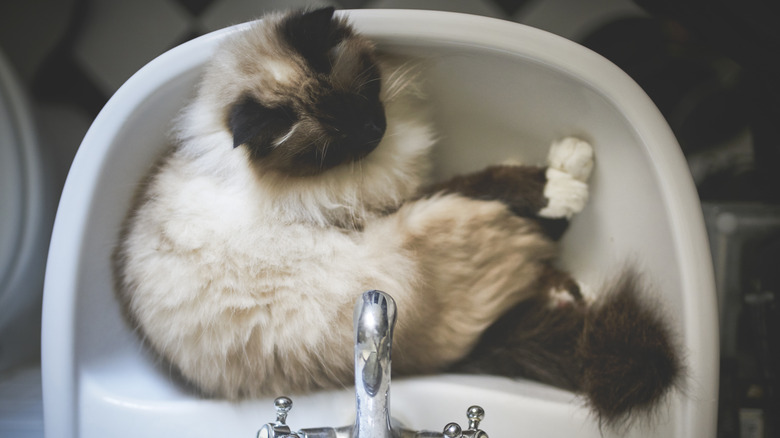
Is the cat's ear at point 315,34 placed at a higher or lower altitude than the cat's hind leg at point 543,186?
higher

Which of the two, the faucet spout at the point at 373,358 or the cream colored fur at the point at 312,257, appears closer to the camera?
the faucet spout at the point at 373,358

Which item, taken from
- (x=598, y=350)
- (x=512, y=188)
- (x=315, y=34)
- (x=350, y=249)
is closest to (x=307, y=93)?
(x=315, y=34)

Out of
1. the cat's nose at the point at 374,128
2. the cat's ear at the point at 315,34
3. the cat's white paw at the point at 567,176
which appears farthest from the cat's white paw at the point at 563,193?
the cat's ear at the point at 315,34

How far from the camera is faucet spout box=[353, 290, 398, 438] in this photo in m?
0.60

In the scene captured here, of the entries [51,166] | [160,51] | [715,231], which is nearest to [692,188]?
[715,231]

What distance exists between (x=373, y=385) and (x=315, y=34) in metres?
0.49

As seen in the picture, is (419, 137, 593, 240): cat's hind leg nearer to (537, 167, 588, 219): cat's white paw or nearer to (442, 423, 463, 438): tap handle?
(537, 167, 588, 219): cat's white paw

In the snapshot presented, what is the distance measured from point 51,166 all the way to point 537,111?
0.83m

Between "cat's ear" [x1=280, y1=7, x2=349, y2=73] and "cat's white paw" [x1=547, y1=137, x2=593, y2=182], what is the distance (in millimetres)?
377

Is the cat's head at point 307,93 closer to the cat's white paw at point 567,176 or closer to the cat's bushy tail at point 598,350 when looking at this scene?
the cat's white paw at point 567,176

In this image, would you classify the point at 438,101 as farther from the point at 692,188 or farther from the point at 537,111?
the point at 692,188

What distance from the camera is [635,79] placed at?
2.35 ft

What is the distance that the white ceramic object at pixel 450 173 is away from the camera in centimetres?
68

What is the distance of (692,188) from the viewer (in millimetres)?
679
